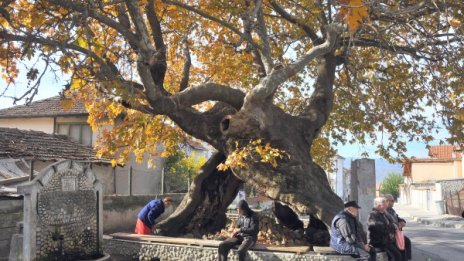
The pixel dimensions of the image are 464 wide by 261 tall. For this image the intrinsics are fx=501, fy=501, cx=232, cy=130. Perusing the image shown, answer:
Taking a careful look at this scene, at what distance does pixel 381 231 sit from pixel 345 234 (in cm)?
139

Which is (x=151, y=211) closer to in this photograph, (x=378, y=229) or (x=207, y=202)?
(x=207, y=202)

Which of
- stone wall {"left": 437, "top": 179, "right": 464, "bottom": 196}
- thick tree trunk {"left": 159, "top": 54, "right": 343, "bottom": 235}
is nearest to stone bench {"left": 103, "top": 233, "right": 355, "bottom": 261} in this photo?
thick tree trunk {"left": 159, "top": 54, "right": 343, "bottom": 235}

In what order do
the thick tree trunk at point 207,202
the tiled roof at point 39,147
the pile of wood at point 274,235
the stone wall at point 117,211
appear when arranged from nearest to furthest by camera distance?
the stone wall at point 117,211 → the pile of wood at point 274,235 → the thick tree trunk at point 207,202 → the tiled roof at point 39,147

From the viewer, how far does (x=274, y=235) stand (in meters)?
12.7

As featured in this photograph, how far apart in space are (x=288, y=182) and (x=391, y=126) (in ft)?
20.6

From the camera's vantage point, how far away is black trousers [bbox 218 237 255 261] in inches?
427

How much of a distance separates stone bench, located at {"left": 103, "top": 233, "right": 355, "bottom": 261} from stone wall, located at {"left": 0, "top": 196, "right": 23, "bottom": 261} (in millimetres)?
A: 2516

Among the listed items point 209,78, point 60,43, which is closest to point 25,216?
point 60,43

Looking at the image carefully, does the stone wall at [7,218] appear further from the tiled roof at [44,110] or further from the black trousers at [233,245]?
the tiled roof at [44,110]

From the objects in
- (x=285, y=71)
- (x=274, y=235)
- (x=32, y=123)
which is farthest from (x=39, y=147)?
(x=285, y=71)

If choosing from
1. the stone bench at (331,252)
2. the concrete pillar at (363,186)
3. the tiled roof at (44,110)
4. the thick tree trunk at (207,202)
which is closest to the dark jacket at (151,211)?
the thick tree trunk at (207,202)

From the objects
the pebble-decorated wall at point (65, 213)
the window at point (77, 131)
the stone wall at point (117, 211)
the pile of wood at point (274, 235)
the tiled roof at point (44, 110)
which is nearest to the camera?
the pebble-decorated wall at point (65, 213)

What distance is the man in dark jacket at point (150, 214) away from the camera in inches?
509

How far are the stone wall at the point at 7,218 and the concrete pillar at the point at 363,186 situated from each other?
7.84 meters
